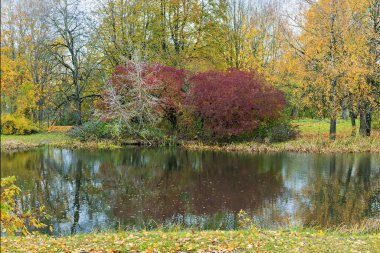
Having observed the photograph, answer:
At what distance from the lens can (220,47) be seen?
106ft

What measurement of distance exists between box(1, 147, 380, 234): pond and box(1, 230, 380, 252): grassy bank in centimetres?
161

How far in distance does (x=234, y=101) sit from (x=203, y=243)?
1779 centimetres

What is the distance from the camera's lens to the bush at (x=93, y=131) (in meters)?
25.2

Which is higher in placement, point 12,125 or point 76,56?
point 76,56

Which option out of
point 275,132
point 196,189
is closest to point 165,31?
point 275,132

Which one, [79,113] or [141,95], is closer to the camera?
[141,95]

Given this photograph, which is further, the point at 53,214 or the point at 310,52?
the point at 310,52

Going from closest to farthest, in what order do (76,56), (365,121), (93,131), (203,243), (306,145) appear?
(203,243) → (306,145) → (365,121) → (93,131) → (76,56)

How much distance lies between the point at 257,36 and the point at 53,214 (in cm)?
2841

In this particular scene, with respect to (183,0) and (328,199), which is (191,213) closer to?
(328,199)

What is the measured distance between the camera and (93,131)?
1024 inches

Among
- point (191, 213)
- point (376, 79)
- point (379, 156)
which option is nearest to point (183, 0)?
point (376, 79)

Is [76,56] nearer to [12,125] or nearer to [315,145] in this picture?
[315,145]

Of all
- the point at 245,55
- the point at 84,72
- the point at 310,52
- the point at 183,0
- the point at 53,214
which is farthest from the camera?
the point at 245,55
